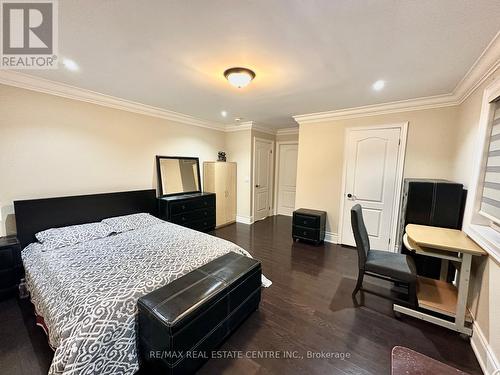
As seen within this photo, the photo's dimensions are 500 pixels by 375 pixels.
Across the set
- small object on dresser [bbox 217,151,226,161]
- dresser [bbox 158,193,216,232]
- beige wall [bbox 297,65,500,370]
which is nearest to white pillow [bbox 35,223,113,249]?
dresser [bbox 158,193,216,232]

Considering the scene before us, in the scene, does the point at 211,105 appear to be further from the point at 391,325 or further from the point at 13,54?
the point at 391,325

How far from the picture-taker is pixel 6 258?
7.01ft

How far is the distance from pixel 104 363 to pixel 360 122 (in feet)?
14.0

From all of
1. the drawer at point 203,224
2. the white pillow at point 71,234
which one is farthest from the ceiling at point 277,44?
the drawer at point 203,224

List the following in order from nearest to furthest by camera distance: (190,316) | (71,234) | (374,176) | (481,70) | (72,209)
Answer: (190,316)
(481,70)
(71,234)
(72,209)
(374,176)

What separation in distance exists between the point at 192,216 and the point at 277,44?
10.6 ft

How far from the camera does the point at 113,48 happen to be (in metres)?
1.79

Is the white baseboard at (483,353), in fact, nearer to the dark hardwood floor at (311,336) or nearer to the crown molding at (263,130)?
the dark hardwood floor at (311,336)

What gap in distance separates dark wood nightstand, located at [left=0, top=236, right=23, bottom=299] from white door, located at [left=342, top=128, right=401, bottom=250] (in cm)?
458

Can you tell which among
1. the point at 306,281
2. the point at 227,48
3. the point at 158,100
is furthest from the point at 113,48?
the point at 306,281

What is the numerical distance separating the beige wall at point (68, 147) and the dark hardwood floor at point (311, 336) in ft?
4.41

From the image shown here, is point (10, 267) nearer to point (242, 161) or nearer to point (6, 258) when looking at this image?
point (6, 258)

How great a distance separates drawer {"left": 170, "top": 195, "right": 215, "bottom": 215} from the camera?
12.1 ft

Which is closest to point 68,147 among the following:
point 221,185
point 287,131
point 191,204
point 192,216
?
point 191,204
